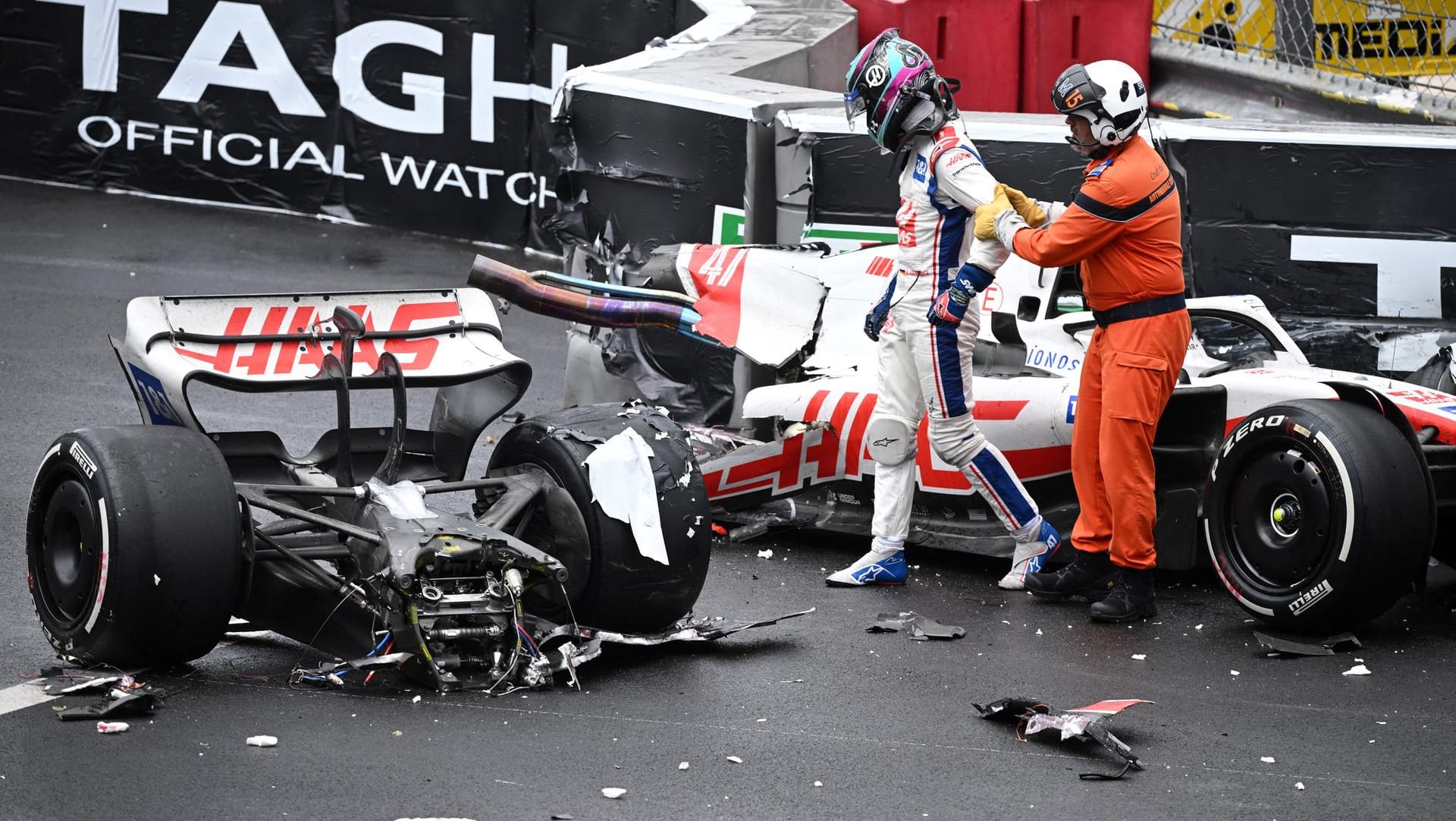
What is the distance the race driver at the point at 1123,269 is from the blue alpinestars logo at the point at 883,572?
33.5 inches

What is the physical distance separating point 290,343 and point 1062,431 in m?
3.06

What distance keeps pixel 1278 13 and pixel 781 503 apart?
6.32 metres

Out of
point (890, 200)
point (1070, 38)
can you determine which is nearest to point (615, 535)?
point (890, 200)

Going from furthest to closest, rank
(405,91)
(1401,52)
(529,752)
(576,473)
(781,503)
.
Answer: (405,91), (1401,52), (781,503), (576,473), (529,752)

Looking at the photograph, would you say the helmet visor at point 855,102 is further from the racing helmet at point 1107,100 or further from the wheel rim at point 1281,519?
the wheel rim at point 1281,519

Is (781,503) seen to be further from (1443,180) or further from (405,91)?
(405,91)

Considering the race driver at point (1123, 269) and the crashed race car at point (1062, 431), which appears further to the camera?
the race driver at point (1123, 269)

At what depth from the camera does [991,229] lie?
6.72 metres

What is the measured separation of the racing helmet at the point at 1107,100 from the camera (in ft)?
21.5

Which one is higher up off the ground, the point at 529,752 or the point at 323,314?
the point at 323,314

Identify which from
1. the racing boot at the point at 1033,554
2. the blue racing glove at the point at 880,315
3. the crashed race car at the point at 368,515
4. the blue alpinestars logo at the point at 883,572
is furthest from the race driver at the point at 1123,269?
the crashed race car at the point at 368,515

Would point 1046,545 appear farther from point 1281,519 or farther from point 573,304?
point 573,304

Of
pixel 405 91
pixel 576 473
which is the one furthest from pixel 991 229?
pixel 405 91

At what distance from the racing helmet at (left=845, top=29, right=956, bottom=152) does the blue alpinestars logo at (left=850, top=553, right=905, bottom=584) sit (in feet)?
5.47
